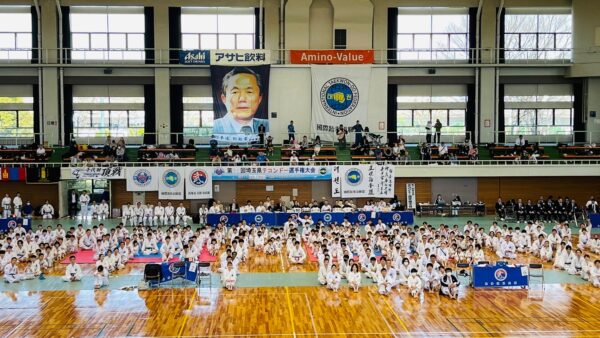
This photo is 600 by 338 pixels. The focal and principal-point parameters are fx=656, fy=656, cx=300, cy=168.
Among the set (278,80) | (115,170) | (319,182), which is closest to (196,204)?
(115,170)

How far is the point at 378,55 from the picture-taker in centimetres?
3566

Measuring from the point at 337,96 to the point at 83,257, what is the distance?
17105mm

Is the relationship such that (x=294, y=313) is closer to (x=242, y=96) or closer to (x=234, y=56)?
(x=242, y=96)

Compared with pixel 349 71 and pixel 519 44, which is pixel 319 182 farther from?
pixel 519 44

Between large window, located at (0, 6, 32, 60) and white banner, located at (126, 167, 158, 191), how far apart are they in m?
10.4

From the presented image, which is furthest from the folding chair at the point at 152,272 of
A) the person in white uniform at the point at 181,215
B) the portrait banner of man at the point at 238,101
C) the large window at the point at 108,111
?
the large window at the point at 108,111

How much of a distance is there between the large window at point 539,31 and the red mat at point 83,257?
24.8 metres

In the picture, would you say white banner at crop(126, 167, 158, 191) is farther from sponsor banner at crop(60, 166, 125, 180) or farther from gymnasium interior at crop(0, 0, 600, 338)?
sponsor banner at crop(60, 166, 125, 180)

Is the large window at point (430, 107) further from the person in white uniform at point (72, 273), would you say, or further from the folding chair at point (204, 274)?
the person in white uniform at point (72, 273)

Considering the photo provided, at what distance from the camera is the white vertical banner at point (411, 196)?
104 ft

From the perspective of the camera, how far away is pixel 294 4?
1371 inches

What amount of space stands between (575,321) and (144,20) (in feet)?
91.0

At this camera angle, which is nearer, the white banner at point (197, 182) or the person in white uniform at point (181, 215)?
the person in white uniform at point (181, 215)

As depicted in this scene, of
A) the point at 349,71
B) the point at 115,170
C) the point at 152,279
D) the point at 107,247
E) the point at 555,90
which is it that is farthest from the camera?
the point at 555,90
